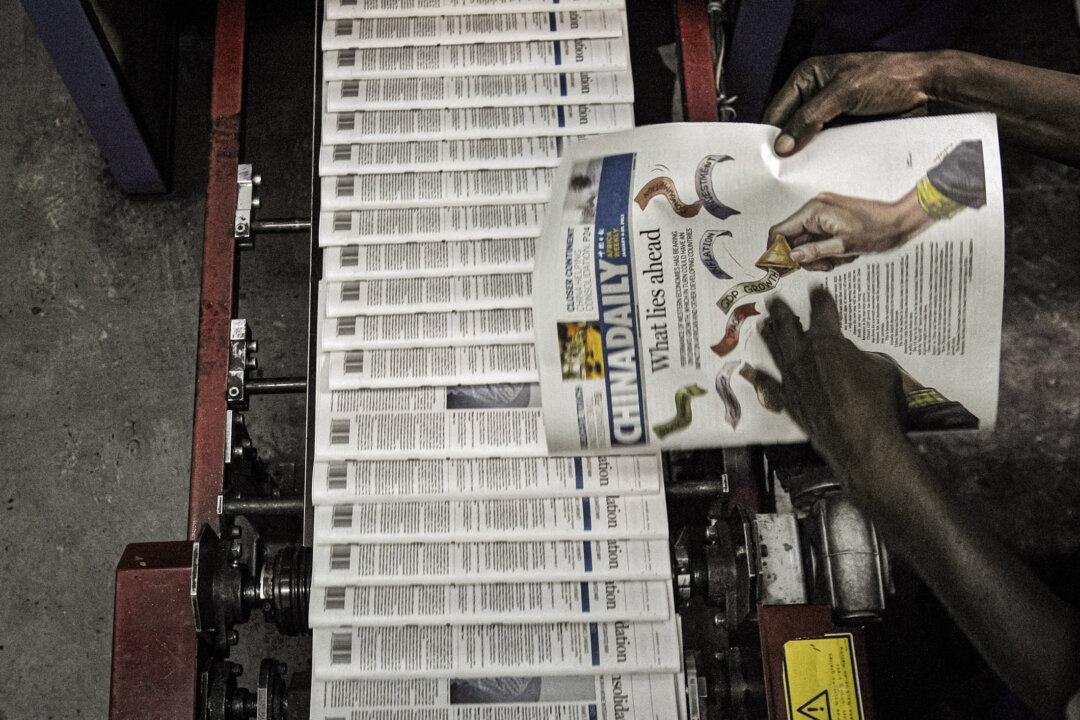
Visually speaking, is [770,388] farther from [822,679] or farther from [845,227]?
[822,679]

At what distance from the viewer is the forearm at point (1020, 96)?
1558 millimetres

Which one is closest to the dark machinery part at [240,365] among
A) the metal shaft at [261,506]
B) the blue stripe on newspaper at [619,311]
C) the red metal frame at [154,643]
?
the metal shaft at [261,506]

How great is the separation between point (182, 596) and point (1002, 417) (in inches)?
85.3

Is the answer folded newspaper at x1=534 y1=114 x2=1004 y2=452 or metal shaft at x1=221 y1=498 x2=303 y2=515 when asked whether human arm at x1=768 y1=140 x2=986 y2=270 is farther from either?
metal shaft at x1=221 y1=498 x2=303 y2=515

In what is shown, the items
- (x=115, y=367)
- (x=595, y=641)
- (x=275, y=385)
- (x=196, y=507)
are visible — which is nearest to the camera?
(x=595, y=641)

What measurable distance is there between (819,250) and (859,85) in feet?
1.14

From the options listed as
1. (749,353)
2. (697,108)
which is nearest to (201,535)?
(749,353)

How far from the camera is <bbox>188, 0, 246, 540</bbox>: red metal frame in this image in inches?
71.9

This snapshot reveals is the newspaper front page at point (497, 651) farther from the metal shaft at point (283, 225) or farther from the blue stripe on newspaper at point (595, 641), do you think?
the metal shaft at point (283, 225)

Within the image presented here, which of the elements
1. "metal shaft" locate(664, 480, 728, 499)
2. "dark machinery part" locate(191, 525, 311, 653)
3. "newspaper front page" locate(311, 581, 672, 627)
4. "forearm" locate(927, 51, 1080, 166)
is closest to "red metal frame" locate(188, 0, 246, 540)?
"dark machinery part" locate(191, 525, 311, 653)

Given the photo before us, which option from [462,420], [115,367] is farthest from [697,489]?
[115,367]

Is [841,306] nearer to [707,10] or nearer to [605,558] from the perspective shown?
[605,558]

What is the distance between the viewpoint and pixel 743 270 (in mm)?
1463

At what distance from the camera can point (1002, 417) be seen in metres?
2.56
